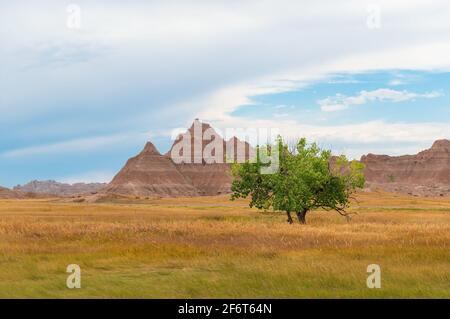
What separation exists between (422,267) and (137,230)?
20.4 metres

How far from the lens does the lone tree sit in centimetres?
4966

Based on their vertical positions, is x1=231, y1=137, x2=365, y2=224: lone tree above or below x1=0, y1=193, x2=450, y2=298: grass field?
above

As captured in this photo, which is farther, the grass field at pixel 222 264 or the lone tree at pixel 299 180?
the lone tree at pixel 299 180

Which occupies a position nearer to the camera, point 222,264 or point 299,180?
point 222,264

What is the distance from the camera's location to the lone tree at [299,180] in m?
49.7

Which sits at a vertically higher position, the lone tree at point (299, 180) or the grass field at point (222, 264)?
the lone tree at point (299, 180)

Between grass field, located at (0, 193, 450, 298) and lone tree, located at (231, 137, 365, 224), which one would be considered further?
lone tree, located at (231, 137, 365, 224)

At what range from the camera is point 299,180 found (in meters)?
49.5

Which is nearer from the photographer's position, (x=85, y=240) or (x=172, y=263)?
(x=172, y=263)

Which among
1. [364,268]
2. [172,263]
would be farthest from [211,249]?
[364,268]

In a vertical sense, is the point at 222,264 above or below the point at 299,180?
below
